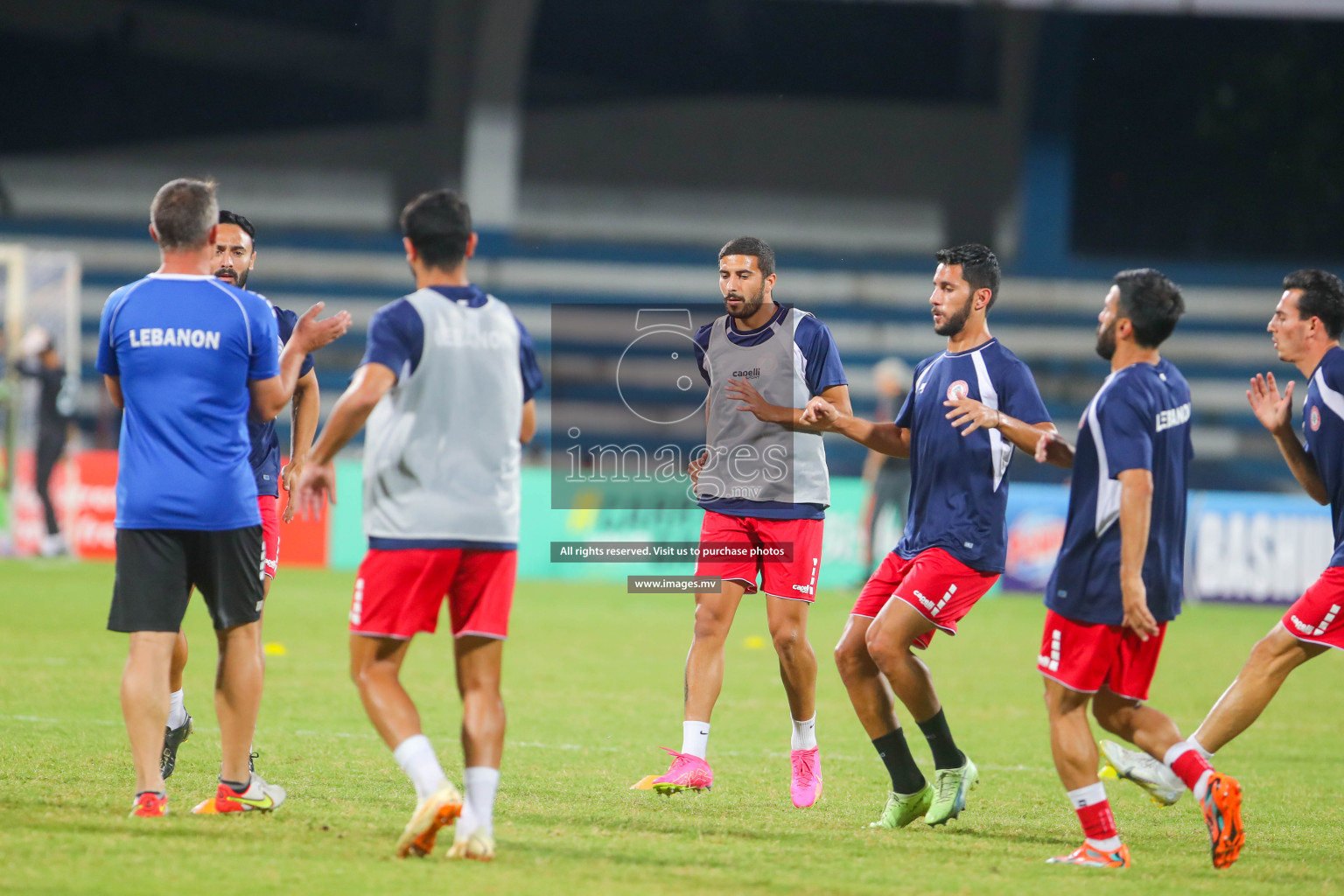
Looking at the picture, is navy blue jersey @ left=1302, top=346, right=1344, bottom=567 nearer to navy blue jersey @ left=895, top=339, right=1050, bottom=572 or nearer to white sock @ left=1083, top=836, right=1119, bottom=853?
navy blue jersey @ left=895, top=339, right=1050, bottom=572

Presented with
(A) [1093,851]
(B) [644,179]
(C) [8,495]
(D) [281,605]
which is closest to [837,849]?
(A) [1093,851]

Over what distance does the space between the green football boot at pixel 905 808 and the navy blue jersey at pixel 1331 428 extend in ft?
7.30

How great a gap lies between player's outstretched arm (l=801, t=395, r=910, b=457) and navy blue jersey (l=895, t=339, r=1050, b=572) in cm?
11

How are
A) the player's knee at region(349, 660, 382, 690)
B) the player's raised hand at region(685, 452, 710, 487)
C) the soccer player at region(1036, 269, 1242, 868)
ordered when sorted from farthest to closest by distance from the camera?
the player's raised hand at region(685, 452, 710, 487), the soccer player at region(1036, 269, 1242, 868), the player's knee at region(349, 660, 382, 690)

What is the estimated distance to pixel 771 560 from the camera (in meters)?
6.90

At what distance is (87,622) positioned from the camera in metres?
12.6

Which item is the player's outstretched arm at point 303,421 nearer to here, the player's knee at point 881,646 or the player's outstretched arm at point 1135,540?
the player's knee at point 881,646

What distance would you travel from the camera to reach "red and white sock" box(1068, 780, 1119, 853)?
5.41 m

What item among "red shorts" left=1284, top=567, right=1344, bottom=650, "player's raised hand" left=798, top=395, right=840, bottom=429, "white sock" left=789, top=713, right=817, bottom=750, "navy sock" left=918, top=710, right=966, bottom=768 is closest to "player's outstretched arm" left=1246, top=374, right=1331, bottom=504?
"red shorts" left=1284, top=567, right=1344, bottom=650

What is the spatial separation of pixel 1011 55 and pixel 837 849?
1028 inches

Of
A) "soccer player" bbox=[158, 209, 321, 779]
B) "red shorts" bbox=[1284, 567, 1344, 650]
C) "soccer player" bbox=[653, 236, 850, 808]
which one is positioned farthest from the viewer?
"soccer player" bbox=[653, 236, 850, 808]

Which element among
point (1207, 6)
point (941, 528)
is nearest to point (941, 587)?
point (941, 528)

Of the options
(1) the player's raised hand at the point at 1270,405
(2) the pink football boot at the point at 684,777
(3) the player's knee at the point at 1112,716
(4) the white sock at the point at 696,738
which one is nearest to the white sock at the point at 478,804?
(2) the pink football boot at the point at 684,777

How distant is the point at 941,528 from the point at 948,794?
1168 millimetres
